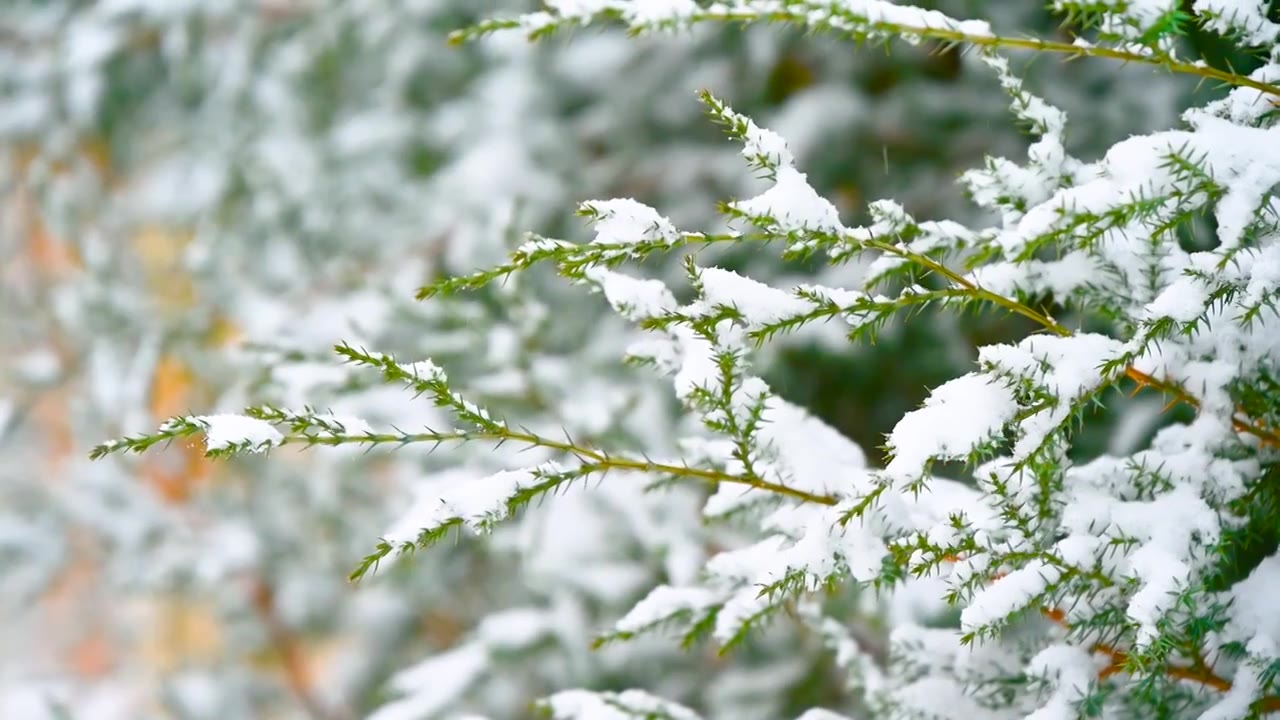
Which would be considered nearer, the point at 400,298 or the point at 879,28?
the point at 879,28

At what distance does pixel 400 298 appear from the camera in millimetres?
1323

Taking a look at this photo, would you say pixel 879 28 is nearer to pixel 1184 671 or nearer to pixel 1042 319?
pixel 1042 319

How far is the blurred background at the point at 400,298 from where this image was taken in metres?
1.32

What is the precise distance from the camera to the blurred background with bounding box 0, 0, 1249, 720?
4.34ft

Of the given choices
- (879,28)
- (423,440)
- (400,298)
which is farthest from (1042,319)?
(400,298)

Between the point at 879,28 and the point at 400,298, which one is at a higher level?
the point at 400,298

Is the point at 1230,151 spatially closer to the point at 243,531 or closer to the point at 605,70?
the point at 605,70

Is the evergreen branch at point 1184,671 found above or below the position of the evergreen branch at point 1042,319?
below

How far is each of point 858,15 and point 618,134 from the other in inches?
43.3

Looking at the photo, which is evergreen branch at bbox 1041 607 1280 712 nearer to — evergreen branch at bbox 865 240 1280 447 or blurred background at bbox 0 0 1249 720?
evergreen branch at bbox 865 240 1280 447

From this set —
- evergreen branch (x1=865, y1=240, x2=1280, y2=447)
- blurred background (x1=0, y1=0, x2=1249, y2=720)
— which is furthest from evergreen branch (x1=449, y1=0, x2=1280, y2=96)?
blurred background (x1=0, y1=0, x2=1249, y2=720)

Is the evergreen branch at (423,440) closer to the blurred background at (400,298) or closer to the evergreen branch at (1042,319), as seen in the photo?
the evergreen branch at (1042,319)

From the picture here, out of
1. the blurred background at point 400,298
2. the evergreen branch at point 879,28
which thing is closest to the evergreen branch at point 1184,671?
the evergreen branch at point 879,28

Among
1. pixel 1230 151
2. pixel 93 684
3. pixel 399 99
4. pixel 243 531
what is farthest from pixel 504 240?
pixel 93 684
